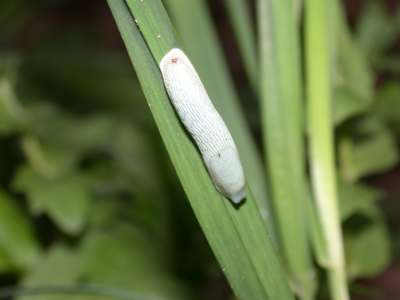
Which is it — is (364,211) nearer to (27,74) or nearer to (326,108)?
(326,108)

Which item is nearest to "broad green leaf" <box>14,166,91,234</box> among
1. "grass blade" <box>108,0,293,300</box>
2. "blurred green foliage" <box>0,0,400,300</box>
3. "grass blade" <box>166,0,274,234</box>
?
"blurred green foliage" <box>0,0,400,300</box>

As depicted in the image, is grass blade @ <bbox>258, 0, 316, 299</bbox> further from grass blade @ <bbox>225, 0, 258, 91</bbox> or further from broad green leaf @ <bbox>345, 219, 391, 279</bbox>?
broad green leaf @ <bbox>345, 219, 391, 279</bbox>

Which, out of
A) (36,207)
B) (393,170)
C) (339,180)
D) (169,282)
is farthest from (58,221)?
(393,170)

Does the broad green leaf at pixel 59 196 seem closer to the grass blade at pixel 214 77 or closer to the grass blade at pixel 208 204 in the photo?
the grass blade at pixel 214 77

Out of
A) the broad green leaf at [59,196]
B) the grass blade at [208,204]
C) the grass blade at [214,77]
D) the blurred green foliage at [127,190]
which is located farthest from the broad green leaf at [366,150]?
the grass blade at [208,204]

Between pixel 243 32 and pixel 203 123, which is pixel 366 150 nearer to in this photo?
pixel 243 32
